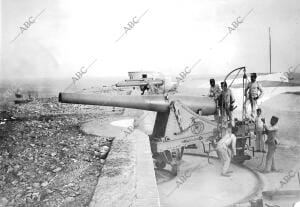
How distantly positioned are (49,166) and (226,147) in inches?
157

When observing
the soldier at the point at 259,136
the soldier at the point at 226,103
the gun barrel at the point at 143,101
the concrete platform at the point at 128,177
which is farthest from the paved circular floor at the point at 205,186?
the gun barrel at the point at 143,101

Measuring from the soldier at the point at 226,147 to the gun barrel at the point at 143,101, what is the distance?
76cm

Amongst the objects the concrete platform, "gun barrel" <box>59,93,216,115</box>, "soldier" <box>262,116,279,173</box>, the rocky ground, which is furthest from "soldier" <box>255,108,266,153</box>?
the rocky ground

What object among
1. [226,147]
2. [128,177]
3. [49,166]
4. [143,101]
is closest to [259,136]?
[226,147]

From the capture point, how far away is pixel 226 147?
689 cm

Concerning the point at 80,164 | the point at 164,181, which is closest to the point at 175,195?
the point at 164,181

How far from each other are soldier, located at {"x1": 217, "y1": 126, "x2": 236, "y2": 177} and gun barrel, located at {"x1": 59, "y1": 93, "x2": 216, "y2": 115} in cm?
76

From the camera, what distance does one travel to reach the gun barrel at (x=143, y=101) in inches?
228

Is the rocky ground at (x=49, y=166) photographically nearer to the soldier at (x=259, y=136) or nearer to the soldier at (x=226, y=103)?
the soldier at (x=226, y=103)

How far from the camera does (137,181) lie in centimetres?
395

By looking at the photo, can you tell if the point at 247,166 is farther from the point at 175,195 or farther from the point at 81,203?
the point at 81,203

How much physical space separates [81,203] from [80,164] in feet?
4.84

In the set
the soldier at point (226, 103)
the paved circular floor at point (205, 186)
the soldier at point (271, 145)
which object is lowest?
the paved circular floor at point (205, 186)

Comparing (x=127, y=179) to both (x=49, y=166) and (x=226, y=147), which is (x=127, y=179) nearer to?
(x=49, y=166)
